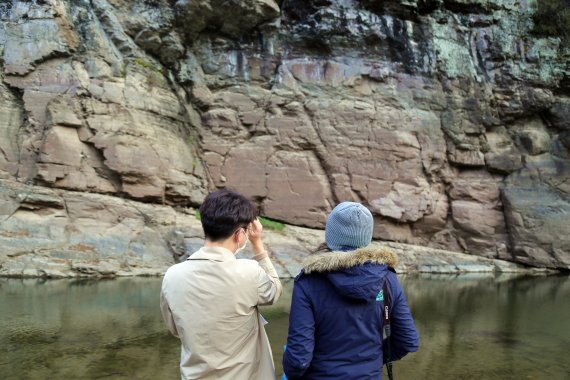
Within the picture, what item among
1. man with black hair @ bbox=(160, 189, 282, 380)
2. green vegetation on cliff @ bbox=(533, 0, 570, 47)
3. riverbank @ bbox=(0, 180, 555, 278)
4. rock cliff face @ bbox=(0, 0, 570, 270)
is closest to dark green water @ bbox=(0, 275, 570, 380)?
riverbank @ bbox=(0, 180, 555, 278)

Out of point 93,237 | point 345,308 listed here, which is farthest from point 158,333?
point 93,237

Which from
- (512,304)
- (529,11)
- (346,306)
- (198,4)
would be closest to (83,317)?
(346,306)

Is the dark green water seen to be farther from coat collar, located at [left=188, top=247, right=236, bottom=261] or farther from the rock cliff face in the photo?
the rock cliff face

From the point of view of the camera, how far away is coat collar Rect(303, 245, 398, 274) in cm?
215

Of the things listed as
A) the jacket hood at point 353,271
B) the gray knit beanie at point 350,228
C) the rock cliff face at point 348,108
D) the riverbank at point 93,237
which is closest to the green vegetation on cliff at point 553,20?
the rock cliff face at point 348,108

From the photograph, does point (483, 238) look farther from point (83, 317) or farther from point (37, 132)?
point (37, 132)

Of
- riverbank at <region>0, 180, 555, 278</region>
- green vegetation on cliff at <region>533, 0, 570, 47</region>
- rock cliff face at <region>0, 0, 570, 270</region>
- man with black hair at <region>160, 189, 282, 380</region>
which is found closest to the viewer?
man with black hair at <region>160, 189, 282, 380</region>

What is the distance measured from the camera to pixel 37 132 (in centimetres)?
1410

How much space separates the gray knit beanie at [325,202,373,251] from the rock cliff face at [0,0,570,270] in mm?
13153

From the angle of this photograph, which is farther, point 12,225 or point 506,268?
point 506,268

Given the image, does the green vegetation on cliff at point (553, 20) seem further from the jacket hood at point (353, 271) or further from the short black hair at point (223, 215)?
the short black hair at point (223, 215)

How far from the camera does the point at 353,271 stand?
7.07 ft

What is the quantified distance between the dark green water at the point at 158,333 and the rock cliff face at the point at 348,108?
5.62 m

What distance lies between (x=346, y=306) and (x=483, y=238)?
15.8 m
